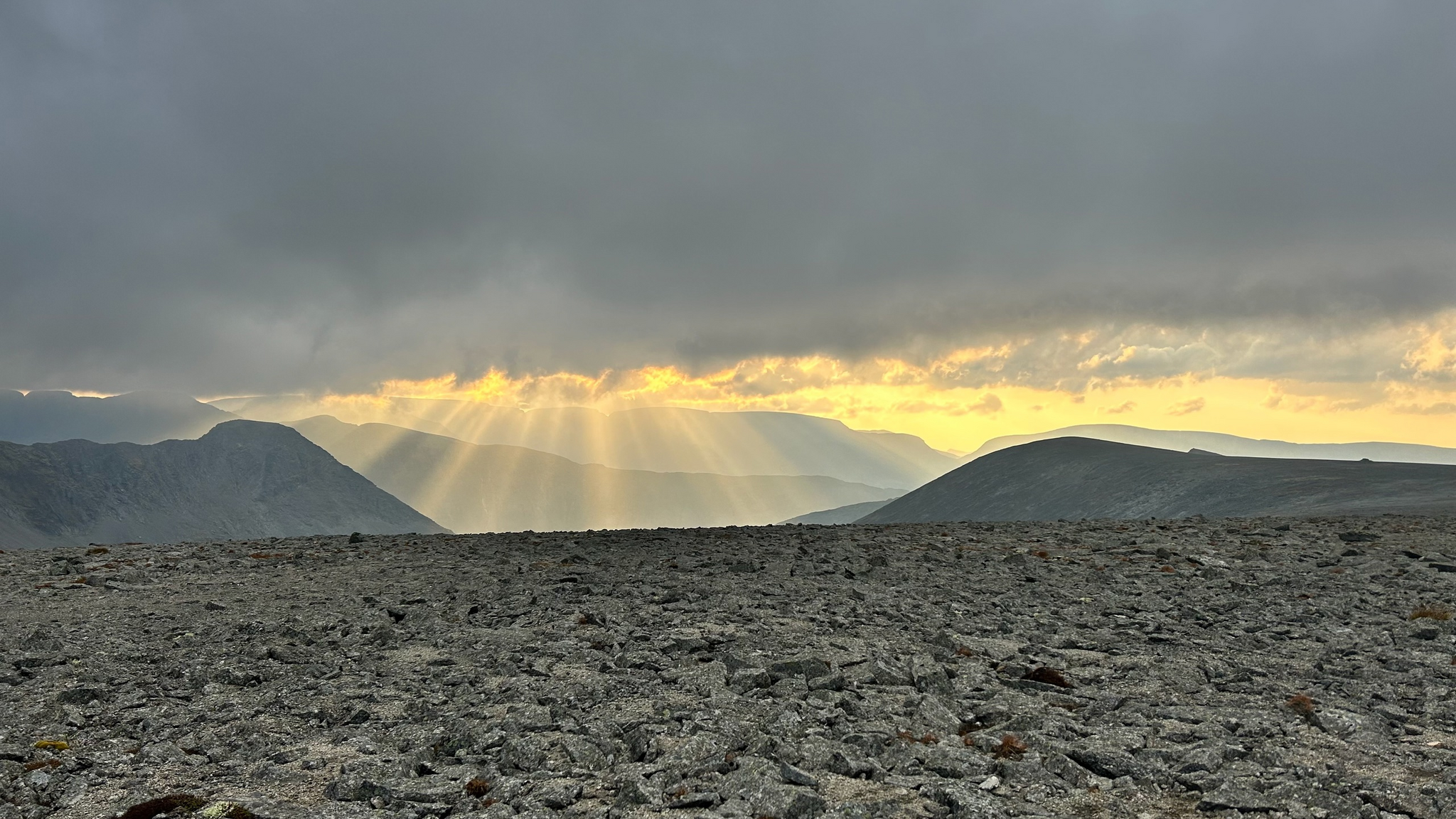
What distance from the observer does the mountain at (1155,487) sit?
185ft

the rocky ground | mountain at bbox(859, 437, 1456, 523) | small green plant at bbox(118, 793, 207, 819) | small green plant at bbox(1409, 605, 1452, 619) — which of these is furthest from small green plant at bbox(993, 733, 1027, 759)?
mountain at bbox(859, 437, 1456, 523)

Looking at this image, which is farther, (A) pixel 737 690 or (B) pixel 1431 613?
(B) pixel 1431 613

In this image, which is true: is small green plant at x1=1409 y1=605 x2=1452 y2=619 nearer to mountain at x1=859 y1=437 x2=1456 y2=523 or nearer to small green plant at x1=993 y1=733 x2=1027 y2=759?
small green plant at x1=993 y1=733 x2=1027 y2=759

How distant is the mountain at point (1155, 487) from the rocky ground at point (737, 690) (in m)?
31.2

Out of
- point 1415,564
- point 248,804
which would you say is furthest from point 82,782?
point 1415,564

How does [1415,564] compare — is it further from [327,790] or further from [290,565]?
[290,565]

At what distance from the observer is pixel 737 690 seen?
42.8 ft

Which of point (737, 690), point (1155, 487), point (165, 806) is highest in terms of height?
point (1155, 487)

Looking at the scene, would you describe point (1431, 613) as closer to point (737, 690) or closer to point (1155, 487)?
point (737, 690)

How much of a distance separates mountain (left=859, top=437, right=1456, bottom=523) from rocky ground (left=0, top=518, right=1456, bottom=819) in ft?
102

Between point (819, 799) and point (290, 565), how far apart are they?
2370 centimetres

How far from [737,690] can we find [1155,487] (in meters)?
92.1

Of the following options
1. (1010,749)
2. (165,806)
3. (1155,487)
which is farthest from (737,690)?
(1155,487)

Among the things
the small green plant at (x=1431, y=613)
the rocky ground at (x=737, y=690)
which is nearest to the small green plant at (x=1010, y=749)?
the rocky ground at (x=737, y=690)
